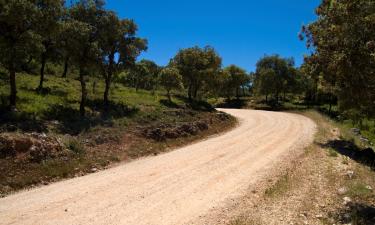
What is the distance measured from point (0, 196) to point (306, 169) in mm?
15297

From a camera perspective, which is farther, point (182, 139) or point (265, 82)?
point (265, 82)

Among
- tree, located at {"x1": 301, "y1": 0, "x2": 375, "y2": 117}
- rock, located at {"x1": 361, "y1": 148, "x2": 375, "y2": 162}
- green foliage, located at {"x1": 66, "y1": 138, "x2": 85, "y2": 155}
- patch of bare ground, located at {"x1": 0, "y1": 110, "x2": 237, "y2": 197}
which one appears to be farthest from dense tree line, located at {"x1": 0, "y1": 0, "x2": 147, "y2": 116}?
rock, located at {"x1": 361, "y1": 148, "x2": 375, "y2": 162}

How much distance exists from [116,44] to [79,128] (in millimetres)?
11743

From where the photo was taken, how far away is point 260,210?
13.1 m

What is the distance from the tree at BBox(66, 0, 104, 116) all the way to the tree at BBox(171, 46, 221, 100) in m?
20.8

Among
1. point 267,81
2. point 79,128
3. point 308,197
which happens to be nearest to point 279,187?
point 308,197

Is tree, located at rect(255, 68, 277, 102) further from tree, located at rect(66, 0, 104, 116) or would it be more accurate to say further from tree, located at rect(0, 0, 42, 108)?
tree, located at rect(0, 0, 42, 108)

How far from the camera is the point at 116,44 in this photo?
106 feet

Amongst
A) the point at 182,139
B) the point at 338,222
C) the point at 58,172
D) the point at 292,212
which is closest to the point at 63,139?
the point at 58,172

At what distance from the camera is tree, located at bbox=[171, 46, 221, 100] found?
49125 mm

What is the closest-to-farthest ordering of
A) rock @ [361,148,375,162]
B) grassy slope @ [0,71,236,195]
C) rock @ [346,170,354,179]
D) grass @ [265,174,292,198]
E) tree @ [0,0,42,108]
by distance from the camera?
grass @ [265,174,292,198] → grassy slope @ [0,71,236,195] → rock @ [346,170,354,179] → tree @ [0,0,42,108] → rock @ [361,148,375,162]

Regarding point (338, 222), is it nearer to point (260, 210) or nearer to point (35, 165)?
point (260, 210)

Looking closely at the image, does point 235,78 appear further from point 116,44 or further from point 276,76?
point 116,44

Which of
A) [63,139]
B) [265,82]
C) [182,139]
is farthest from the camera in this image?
[265,82]
